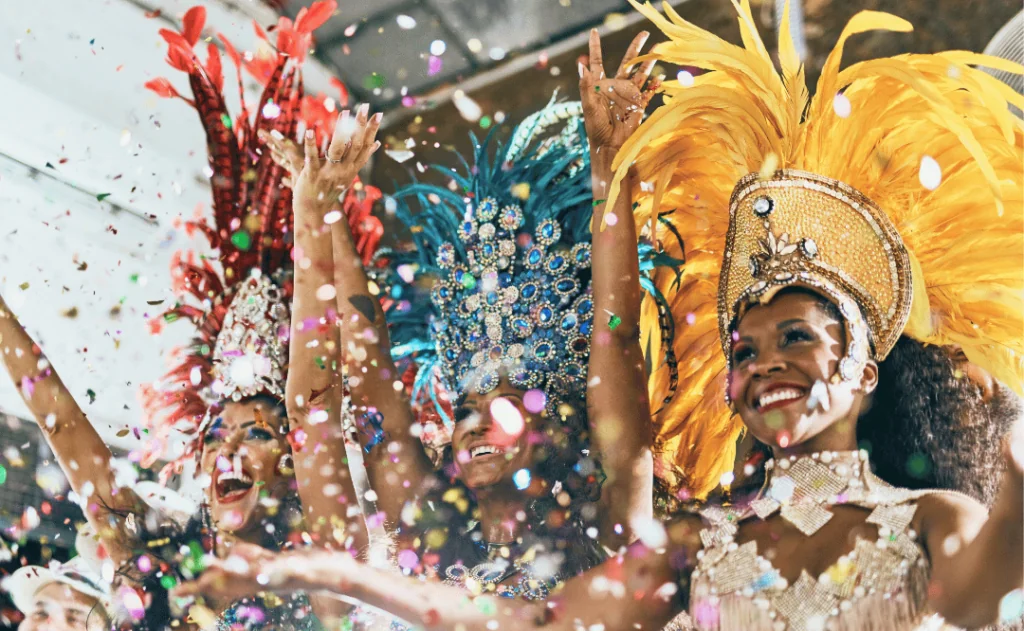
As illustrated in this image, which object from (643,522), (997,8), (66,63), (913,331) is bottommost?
(643,522)

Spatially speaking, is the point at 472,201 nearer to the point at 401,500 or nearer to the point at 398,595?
the point at 401,500

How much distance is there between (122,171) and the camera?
223cm

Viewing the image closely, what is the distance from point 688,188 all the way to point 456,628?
2.29ft

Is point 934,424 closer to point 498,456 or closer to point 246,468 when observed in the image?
point 498,456

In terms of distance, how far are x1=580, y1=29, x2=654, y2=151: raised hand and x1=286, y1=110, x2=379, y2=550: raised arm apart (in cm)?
37

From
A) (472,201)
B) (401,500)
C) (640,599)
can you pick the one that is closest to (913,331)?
(640,599)

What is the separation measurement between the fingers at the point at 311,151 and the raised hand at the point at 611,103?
1.50ft

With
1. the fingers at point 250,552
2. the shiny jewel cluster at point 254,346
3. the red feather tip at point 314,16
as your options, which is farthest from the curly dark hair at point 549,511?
the red feather tip at point 314,16

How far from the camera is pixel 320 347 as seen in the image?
1.71 meters

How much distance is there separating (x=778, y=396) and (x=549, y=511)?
40cm

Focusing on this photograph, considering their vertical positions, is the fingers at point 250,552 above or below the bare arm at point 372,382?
below

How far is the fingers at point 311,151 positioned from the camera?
1728mm

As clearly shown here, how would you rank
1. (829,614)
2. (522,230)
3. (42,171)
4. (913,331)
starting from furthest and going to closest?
(42,171) → (522,230) → (913,331) → (829,614)

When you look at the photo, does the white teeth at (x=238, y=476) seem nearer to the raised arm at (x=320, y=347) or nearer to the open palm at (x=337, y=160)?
the raised arm at (x=320, y=347)
